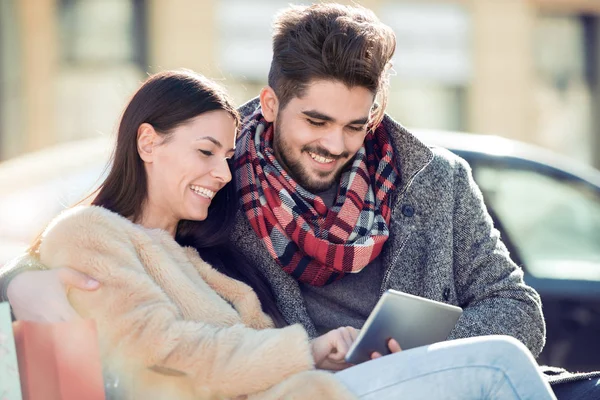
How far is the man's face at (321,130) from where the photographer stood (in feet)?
12.3

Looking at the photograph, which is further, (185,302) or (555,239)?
(555,239)

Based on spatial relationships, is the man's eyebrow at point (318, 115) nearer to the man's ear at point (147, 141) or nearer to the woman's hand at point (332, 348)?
the man's ear at point (147, 141)

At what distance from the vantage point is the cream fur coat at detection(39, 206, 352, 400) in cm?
293

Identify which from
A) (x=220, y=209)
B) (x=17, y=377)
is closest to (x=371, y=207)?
(x=220, y=209)

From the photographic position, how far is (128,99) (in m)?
3.49

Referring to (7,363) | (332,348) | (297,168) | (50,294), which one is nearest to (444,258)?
(297,168)

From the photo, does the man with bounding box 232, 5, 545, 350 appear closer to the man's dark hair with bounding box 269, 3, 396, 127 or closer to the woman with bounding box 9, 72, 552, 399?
the man's dark hair with bounding box 269, 3, 396, 127

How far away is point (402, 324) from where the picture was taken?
123 inches

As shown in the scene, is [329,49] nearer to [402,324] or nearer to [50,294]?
[402,324]

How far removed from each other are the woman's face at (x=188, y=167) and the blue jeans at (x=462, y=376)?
2.76 ft

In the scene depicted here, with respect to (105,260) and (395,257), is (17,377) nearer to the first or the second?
(105,260)

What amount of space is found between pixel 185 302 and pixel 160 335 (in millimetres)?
230

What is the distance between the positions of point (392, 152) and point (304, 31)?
56 centimetres

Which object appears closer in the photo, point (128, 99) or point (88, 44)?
point (128, 99)
